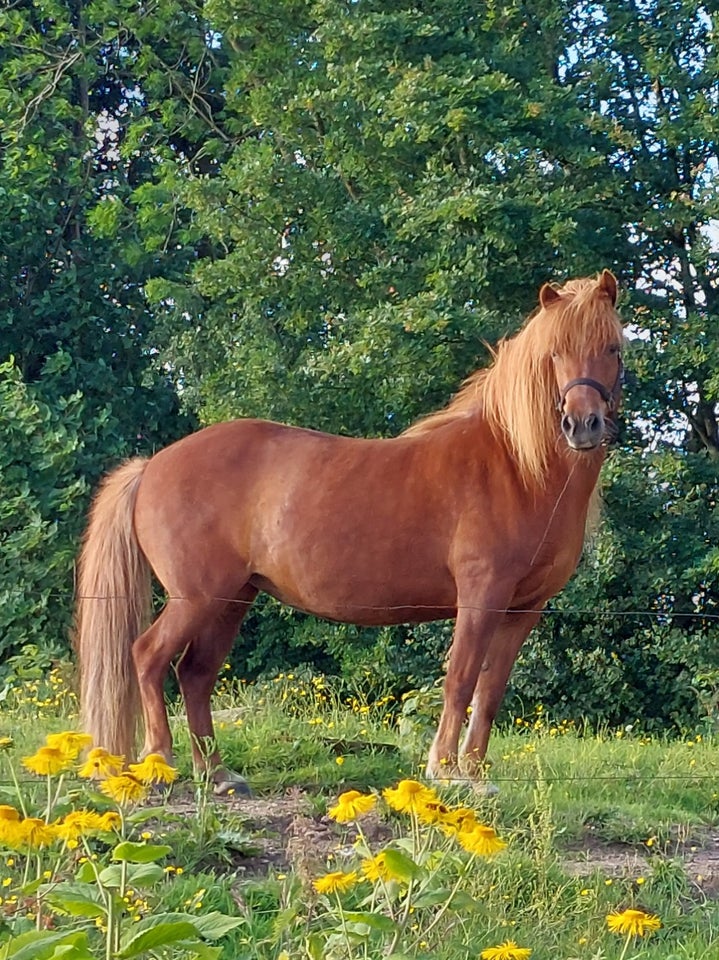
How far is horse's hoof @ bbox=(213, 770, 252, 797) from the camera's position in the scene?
4.79 m

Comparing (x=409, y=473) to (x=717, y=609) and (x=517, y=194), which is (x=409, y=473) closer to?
(x=517, y=194)

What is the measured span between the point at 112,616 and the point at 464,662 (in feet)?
4.80

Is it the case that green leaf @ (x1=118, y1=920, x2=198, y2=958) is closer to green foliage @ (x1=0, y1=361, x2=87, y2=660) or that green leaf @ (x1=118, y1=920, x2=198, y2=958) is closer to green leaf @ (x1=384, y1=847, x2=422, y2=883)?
green leaf @ (x1=384, y1=847, x2=422, y2=883)

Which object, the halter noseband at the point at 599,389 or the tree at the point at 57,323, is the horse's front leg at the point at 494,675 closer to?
the halter noseband at the point at 599,389

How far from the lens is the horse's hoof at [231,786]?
4785 mm

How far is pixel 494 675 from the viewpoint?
526 cm

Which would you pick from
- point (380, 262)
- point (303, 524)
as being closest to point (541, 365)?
point (303, 524)

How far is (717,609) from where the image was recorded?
33.9 ft

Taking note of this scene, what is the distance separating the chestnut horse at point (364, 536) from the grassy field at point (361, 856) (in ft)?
1.38

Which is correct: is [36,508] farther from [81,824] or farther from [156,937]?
[156,937]

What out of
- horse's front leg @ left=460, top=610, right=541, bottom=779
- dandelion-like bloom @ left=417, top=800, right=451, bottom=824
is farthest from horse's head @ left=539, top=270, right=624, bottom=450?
dandelion-like bloom @ left=417, top=800, right=451, bottom=824

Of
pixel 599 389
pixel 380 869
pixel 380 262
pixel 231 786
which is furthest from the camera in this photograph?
pixel 380 262

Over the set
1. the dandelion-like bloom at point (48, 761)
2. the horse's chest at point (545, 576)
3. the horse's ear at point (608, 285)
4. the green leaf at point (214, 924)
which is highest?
the horse's ear at point (608, 285)

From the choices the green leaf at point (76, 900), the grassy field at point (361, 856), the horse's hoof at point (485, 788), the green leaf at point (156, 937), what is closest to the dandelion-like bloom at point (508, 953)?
the grassy field at point (361, 856)
